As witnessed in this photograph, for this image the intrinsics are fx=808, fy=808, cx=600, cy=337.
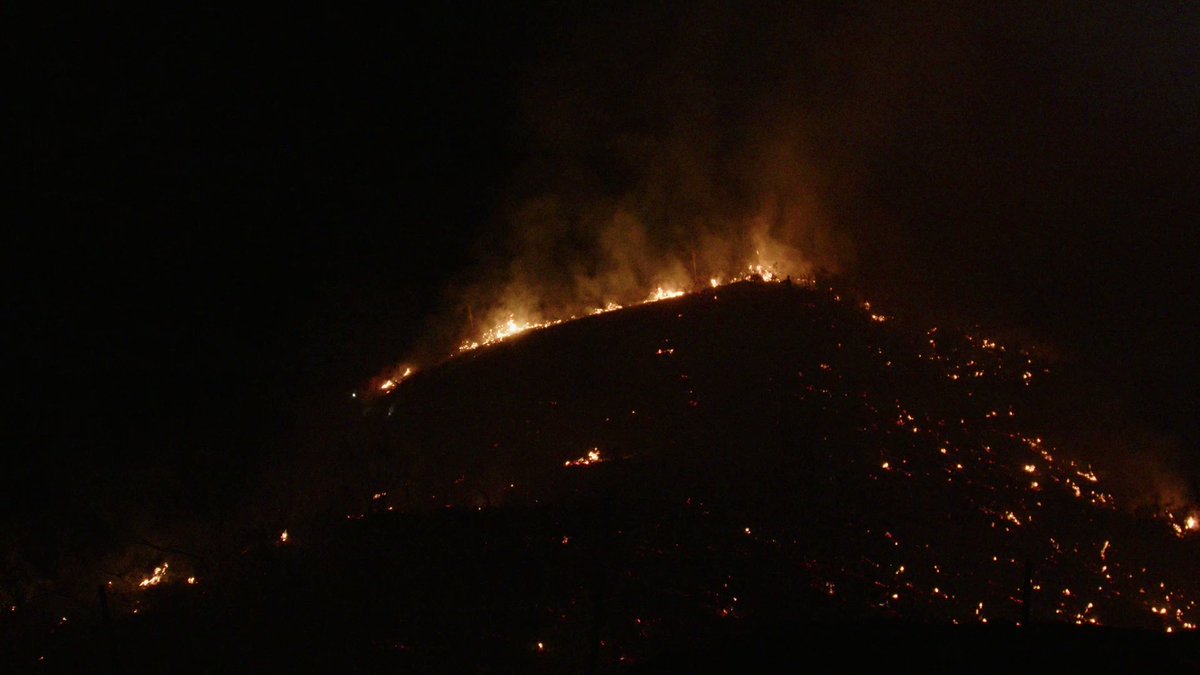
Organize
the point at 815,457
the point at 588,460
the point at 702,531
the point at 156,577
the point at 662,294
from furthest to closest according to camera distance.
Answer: the point at 662,294 → the point at 588,460 → the point at 815,457 → the point at 156,577 → the point at 702,531

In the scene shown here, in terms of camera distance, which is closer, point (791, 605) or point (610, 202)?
point (791, 605)

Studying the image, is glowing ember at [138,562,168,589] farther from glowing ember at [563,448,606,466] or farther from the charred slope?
glowing ember at [563,448,606,466]

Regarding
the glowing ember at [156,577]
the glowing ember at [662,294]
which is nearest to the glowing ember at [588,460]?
the glowing ember at [662,294]

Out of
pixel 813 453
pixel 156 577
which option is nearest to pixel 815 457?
pixel 813 453

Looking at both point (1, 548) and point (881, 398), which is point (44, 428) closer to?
point (1, 548)

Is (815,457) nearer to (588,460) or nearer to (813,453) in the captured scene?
(813,453)

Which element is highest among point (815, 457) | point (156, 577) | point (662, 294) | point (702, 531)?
point (662, 294)

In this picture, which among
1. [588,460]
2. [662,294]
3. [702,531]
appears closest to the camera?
[702,531]

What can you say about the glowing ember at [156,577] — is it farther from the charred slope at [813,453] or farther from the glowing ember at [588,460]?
the glowing ember at [588,460]

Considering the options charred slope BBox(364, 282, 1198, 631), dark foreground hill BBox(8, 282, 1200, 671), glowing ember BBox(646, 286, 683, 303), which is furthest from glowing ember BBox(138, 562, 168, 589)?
glowing ember BBox(646, 286, 683, 303)

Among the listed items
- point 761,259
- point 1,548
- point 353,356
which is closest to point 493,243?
point 353,356
